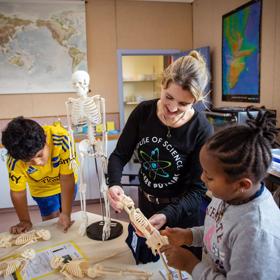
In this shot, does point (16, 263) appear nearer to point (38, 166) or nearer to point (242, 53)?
point (38, 166)

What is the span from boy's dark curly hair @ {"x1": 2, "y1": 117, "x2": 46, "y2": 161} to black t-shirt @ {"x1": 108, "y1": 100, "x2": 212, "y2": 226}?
0.34m

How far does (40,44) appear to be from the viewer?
12.3 feet

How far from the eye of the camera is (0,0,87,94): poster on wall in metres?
3.63

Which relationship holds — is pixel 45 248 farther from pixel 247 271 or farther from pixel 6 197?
pixel 6 197

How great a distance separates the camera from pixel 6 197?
11.4 feet

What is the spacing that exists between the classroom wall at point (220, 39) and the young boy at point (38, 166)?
191 cm

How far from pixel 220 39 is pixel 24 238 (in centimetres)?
302

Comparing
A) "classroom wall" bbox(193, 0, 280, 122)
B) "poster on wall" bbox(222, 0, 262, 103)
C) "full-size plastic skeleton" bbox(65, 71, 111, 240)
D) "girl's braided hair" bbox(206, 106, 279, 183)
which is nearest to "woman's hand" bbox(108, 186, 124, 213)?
"full-size plastic skeleton" bbox(65, 71, 111, 240)

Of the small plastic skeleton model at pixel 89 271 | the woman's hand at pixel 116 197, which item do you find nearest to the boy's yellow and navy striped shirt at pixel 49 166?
the woman's hand at pixel 116 197

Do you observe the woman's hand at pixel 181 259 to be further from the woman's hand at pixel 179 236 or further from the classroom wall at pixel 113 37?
the classroom wall at pixel 113 37

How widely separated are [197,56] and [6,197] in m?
3.13

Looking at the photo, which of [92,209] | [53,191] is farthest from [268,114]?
[92,209]

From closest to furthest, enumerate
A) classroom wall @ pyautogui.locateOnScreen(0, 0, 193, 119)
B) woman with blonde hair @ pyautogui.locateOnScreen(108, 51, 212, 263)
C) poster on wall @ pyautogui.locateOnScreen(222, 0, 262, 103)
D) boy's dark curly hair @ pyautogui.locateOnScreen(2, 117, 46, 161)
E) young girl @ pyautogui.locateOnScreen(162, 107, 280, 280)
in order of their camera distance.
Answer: young girl @ pyautogui.locateOnScreen(162, 107, 280, 280)
woman with blonde hair @ pyautogui.locateOnScreen(108, 51, 212, 263)
boy's dark curly hair @ pyautogui.locateOnScreen(2, 117, 46, 161)
poster on wall @ pyautogui.locateOnScreen(222, 0, 262, 103)
classroom wall @ pyautogui.locateOnScreen(0, 0, 193, 119)

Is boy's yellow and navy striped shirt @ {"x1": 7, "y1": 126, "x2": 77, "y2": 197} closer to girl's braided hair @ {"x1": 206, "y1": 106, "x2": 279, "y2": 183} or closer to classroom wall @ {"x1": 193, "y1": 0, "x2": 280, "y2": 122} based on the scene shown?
girl's braided hair @ {"x1": 206, "y1": 106, "x2": 279, "y2": 183}
